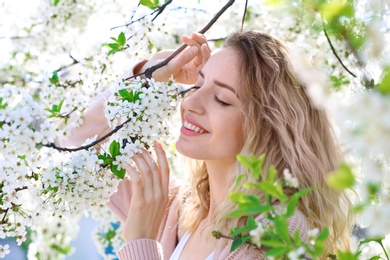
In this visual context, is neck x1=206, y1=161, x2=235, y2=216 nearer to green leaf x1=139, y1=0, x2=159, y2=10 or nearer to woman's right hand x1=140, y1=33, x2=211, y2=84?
woman's right hand x1=140, y1=33, x2=211, y2=84

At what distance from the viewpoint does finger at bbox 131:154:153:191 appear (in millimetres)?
1913

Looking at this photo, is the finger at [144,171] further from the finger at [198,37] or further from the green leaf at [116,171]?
the finger at [198,37]

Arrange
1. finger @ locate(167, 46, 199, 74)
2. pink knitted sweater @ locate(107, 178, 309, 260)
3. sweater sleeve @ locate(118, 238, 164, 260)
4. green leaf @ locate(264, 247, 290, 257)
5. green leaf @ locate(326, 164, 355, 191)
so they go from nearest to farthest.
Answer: green leaf @ locate(326, 164, 355, 191) → green leaf @ locate(264, 247, 290, 257) → pink knitted sweater @ locate(107, 178, 309, 260) → sweater sleeve @ locate(118, 238, 164, 260) → finger @ locate(167, 46, 199, 74)

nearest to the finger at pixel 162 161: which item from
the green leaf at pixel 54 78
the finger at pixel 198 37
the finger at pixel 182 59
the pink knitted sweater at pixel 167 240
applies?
the pink knitted sweater at pixel 167 240

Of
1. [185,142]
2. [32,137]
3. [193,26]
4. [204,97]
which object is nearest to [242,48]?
[204,97]

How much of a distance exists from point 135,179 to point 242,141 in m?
0.34

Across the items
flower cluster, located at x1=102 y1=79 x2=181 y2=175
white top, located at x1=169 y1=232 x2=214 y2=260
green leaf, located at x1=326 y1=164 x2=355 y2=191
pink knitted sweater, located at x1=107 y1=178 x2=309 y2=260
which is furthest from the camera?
white top, located at x1=169 y1=232 x2=214 y2=260

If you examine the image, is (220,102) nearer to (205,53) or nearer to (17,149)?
(205,53)

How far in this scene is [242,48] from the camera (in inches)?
82.0

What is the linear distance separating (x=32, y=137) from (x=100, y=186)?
0.30 metres

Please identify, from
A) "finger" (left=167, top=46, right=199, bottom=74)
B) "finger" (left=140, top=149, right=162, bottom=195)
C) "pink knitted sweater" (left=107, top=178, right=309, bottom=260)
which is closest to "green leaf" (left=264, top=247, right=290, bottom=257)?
"pink knitted sweater" (left=107, top=178, right=309, bottom=260)

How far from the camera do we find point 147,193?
2020 mm

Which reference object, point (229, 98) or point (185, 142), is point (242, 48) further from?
point (185, 142)

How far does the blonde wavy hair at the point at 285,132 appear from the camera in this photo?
1.99 metres
